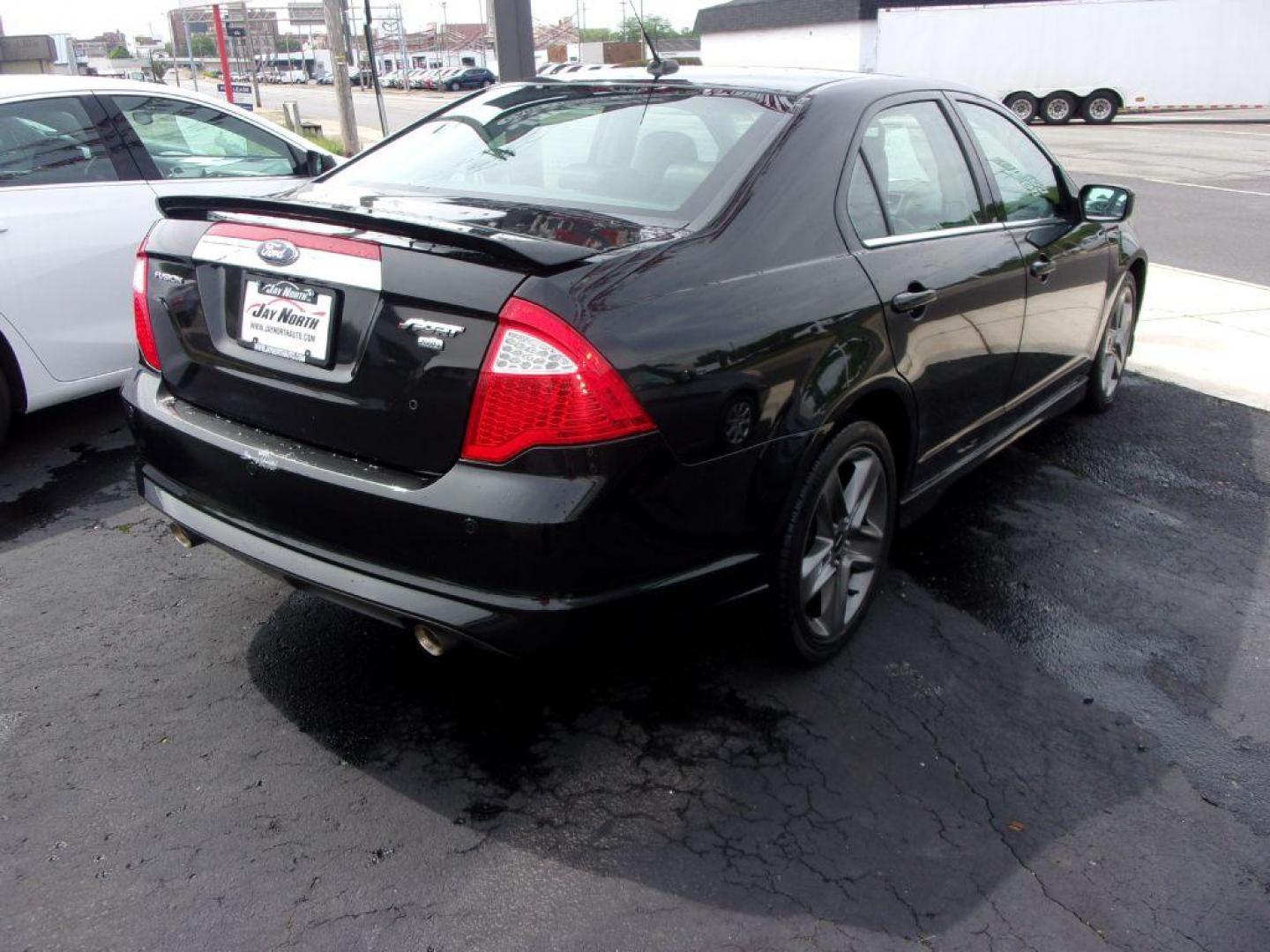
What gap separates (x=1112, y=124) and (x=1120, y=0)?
328 centimetres

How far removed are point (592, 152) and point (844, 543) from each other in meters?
1.40

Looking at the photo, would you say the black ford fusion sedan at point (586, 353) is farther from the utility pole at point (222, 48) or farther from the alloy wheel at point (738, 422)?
the utility pole at point (222, 48)

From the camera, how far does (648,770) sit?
9.16 ft

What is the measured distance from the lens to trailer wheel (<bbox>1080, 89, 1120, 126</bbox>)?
28750mm

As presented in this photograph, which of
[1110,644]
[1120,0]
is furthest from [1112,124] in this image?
[1110,644]

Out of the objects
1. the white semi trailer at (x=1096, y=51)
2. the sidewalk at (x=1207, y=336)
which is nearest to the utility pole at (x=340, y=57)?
the sidewalk at (x=1207, y=336)

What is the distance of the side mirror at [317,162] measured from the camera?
17.8ft

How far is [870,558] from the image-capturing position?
338cm

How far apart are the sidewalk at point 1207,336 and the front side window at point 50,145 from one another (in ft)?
19.3

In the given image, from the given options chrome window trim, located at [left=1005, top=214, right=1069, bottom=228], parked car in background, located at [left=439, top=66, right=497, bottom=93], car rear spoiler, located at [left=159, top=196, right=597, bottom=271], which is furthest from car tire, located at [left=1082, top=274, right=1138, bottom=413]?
parked car in background, located at [left=439, top=66, right=497, bottom=93]

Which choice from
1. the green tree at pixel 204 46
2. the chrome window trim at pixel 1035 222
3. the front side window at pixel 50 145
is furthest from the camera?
the green tree at pixel 204 46

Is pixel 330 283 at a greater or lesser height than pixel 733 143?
lesser

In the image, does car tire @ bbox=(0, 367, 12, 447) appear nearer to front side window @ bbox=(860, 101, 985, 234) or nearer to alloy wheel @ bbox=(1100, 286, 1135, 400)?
front side window @ bbox=(860, 101, 985, 234)

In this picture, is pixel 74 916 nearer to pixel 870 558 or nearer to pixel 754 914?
pixel 754 914
